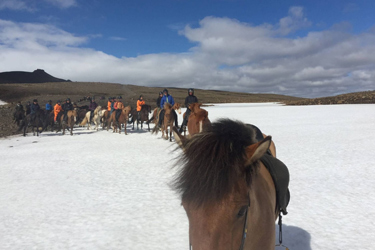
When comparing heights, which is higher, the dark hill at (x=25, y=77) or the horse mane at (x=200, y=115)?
the dark hill at (x=25, y=77)

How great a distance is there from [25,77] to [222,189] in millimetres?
201025

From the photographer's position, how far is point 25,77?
6403 inches

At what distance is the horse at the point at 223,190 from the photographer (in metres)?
1.36

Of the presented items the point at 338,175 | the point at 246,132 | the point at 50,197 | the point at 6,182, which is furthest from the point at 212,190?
the point at 6,182

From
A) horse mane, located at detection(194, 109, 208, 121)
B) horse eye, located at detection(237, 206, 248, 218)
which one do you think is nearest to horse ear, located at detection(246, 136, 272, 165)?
horse eye, located at detection(237, 206, 248, 218)

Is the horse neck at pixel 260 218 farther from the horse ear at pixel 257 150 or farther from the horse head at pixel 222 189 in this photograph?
the horse ear at pixel 257 150

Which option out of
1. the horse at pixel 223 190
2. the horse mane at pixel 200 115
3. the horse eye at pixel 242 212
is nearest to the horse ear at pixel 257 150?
the horse at pixel 223 190

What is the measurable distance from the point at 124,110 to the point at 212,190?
16.4 meters

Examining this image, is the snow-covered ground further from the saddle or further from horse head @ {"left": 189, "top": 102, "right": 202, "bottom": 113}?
horse head @ {"left": 189, "top": 102, "right": 202, "bottom": 113}

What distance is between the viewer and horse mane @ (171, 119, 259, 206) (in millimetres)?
1408

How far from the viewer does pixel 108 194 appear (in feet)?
18.1

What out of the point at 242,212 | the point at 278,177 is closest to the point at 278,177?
the point at 278,177

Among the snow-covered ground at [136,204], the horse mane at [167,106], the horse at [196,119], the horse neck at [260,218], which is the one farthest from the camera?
the horse mane at [167,106]

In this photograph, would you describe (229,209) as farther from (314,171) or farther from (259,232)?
(314,171)
